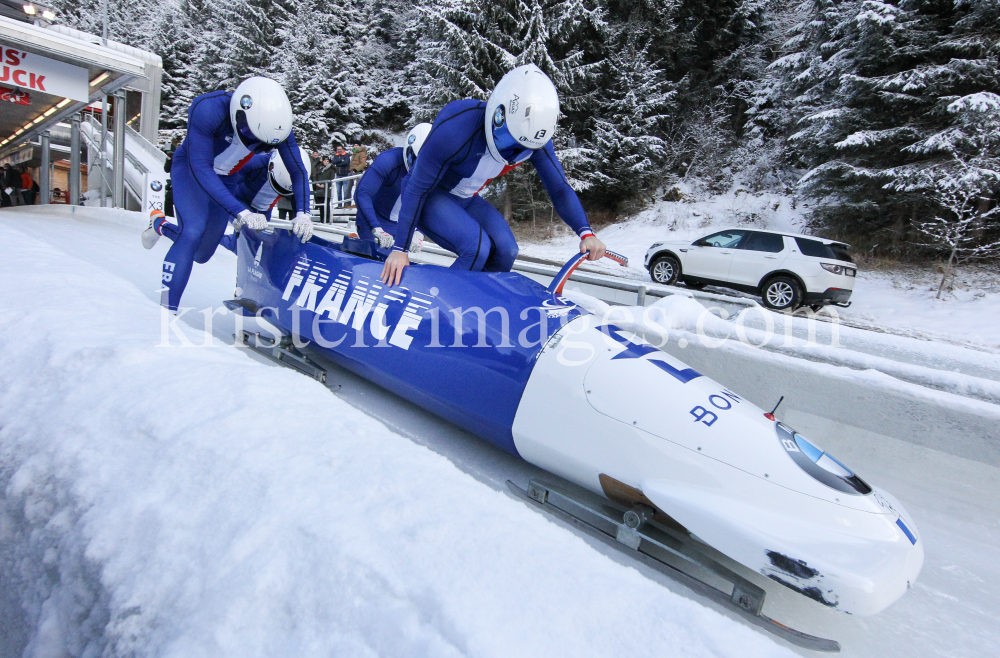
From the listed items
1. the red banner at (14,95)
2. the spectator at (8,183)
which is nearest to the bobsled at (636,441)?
the red banner at (14,95)

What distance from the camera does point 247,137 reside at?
2922 millimetres

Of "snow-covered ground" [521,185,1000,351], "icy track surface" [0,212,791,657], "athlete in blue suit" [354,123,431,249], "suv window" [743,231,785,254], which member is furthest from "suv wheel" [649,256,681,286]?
"icy track surface" [0,212,791,657]

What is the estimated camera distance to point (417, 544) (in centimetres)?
82

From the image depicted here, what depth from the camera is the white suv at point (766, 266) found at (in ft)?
21.3

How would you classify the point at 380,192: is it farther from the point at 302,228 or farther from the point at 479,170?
the point at 479,170

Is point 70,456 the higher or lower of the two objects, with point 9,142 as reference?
lower

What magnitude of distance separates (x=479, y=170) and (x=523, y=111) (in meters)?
0.44

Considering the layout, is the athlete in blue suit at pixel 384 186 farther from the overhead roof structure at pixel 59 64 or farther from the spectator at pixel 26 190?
the spectator at pixel 26 190

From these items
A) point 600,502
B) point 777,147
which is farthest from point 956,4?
point 600,502

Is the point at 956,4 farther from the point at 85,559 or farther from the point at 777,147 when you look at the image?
the point at 85,559

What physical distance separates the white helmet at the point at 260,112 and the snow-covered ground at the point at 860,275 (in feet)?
16.9

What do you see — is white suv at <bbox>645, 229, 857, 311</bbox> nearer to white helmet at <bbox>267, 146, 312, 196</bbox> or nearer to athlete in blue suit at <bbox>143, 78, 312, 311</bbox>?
white helmet at <bbox>267, 146, 312, 196</bbox>

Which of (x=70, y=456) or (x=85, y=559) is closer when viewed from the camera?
(x=85, y=559)

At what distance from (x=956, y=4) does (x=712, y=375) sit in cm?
921
